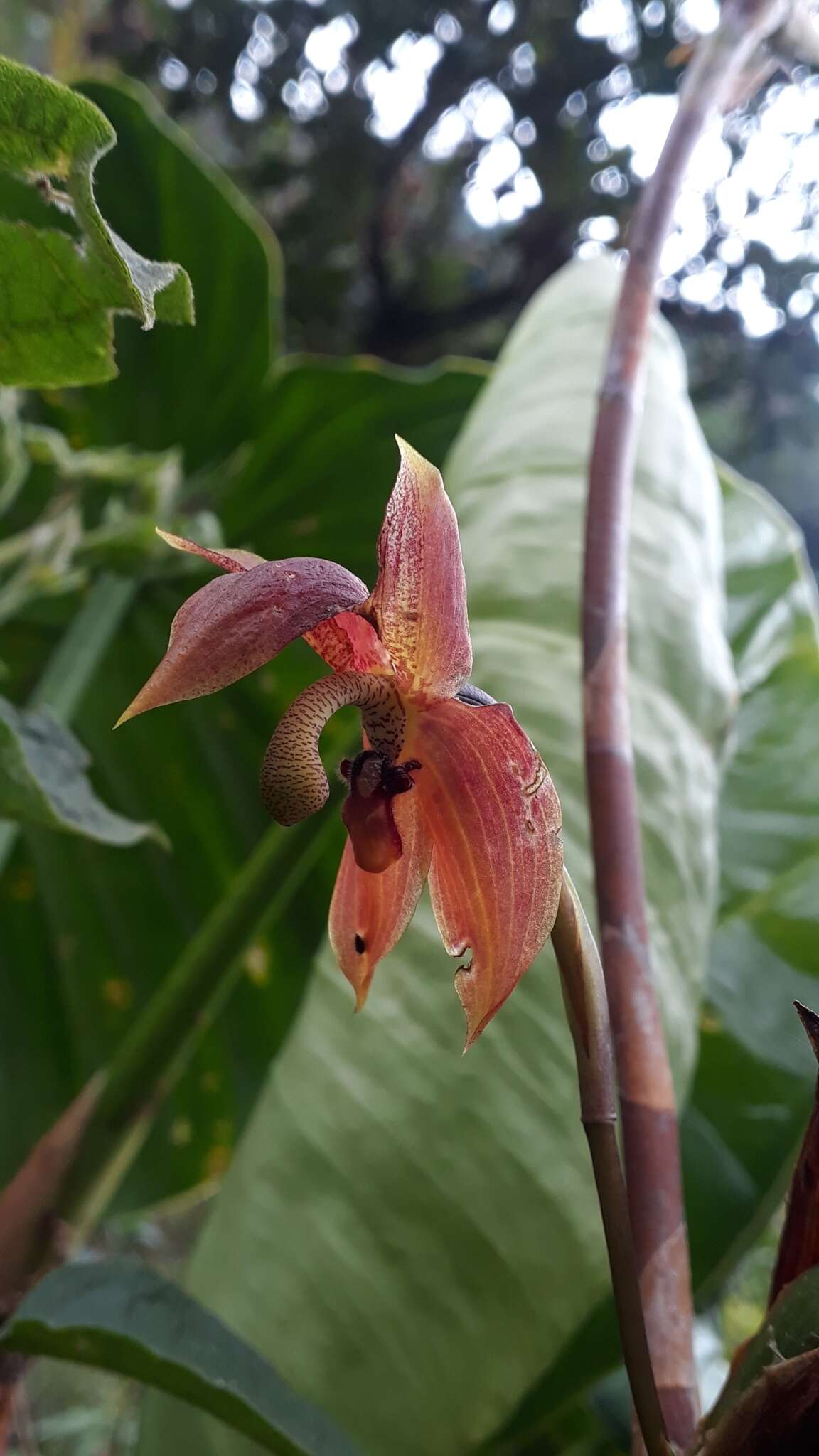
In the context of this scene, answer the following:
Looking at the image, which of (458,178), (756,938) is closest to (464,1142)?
(756,938)

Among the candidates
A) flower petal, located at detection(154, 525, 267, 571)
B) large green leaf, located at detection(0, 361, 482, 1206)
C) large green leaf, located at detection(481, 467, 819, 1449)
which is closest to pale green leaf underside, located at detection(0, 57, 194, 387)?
flower petal, located at detection(154, 525, 267, 571)

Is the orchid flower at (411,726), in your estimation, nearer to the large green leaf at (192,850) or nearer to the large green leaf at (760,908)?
the large green leaf at (760,908)

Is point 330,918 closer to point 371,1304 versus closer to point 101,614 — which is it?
point 371,1304

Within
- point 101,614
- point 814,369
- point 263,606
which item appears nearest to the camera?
point 263,606

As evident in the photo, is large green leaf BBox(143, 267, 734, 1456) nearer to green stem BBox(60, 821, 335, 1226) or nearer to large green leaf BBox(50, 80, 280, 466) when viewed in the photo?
green stem BBox(60, 821, 335, 1226)

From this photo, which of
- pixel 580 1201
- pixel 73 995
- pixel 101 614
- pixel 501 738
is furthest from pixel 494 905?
pixel 73 995

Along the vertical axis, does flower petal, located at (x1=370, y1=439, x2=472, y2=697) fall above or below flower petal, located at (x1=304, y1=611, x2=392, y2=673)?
above

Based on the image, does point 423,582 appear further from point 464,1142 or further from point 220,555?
point 464,1142
